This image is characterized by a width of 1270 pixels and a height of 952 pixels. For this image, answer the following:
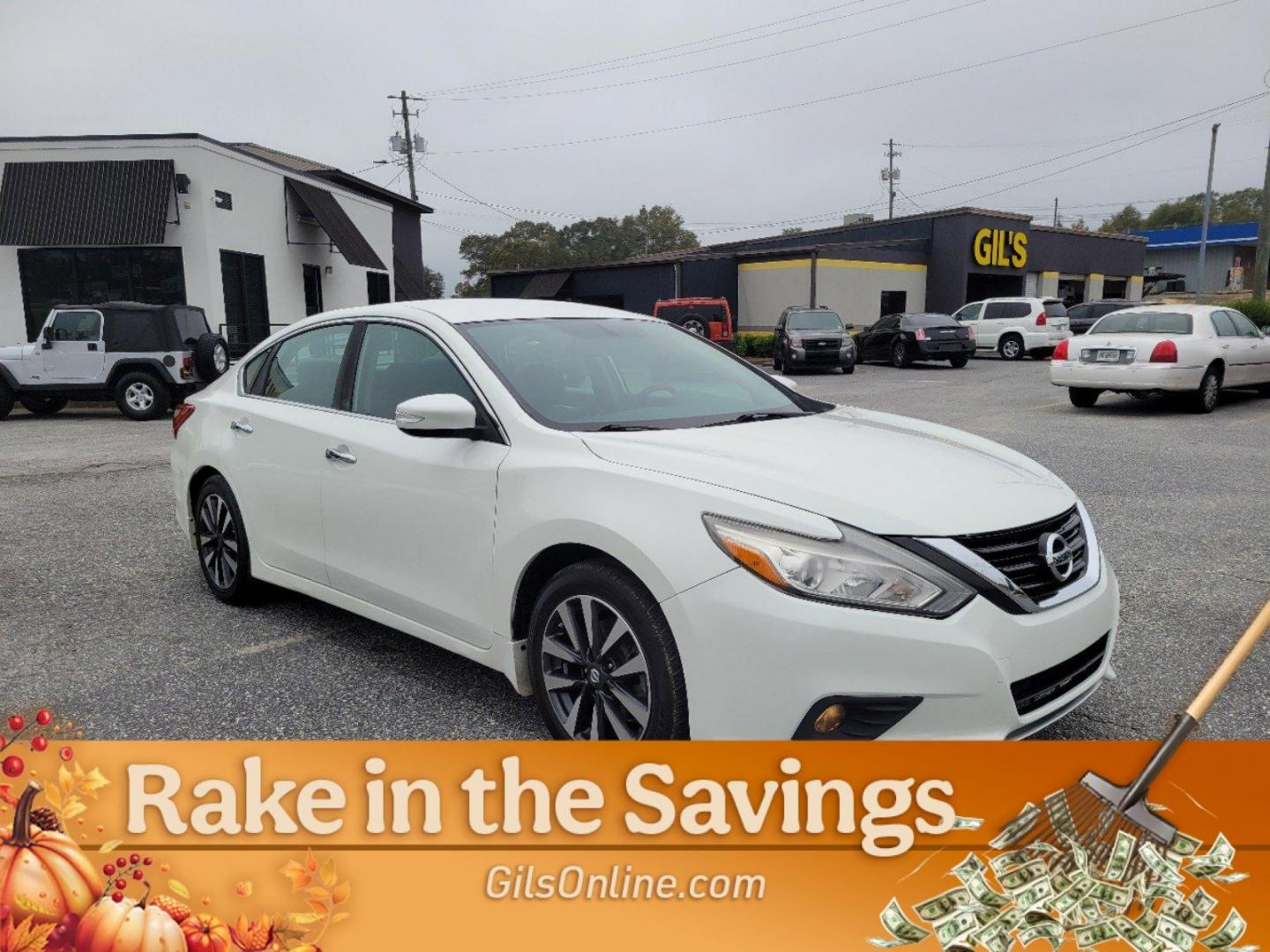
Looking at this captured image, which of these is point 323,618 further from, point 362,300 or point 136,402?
point 362,300

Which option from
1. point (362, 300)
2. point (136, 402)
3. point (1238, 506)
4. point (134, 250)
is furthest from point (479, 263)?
point (1238, 506)

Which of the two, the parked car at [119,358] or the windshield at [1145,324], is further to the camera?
the parked car at [119,358]

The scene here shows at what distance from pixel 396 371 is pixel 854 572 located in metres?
2.21

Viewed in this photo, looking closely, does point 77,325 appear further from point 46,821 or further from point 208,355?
point 46,821

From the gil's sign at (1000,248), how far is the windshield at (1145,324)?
23703mm

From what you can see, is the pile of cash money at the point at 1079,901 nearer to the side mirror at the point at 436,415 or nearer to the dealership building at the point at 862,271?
the side mirror at the point at 436,415

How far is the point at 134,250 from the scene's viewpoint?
19672 millimetres

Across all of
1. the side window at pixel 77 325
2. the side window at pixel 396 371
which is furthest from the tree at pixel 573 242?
the side window at pixel 396 371

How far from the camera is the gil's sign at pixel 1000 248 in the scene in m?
36.2

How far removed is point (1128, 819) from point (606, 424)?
6.33 feet

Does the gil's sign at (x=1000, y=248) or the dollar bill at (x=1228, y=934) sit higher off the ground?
the gil's sign at (x=1000, y=248)

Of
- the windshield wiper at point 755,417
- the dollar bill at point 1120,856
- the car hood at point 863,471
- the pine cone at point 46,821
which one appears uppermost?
the windshield wiper at point 755,417

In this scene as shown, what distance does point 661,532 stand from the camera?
2.67 meters

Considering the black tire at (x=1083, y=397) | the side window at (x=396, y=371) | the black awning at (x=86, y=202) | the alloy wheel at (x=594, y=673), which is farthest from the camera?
the black awning at (x=86, y=202)
